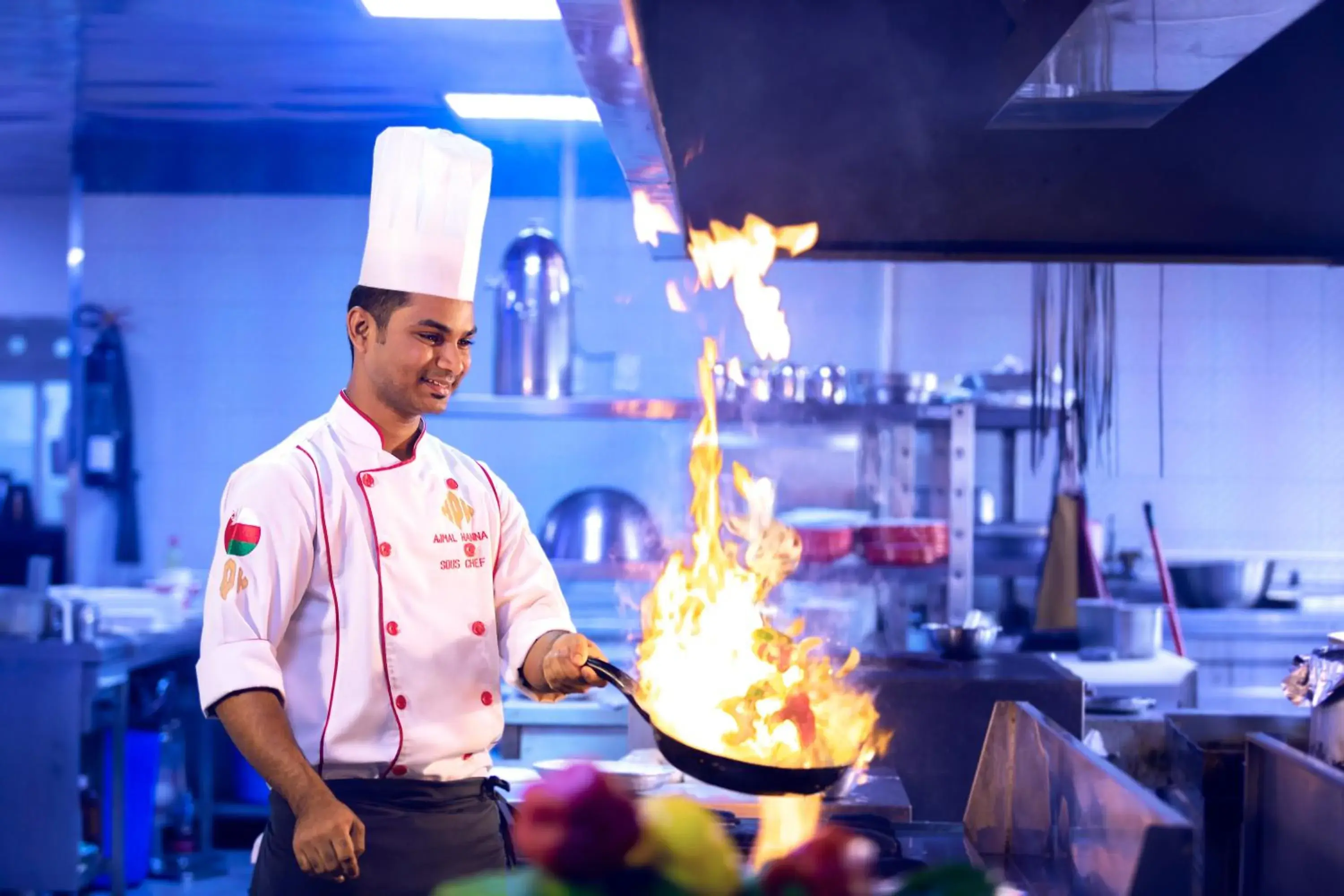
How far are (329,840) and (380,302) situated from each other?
2.58 feet

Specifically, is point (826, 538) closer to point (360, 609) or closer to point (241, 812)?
point (360, 609)

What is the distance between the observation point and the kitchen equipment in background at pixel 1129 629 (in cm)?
412

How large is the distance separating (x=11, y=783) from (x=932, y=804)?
3.20 metres

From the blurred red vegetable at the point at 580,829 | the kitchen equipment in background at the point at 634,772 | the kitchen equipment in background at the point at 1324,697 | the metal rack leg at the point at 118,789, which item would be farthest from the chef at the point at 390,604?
the metal rack leg at the point at 118,789

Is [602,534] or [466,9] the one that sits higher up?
[466,9]

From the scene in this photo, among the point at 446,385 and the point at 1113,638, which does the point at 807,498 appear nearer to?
the point at 1113,638

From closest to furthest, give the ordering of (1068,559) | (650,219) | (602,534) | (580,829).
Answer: (580,829), (650,219), (602,534), (1068,559)

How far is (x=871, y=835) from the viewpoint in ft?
5.83

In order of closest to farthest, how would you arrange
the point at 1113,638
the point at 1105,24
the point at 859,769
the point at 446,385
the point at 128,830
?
the point at 1105,24 → the point at 446,385 → the point at 859,769 → the point at 1113,638 → the point at 128,830

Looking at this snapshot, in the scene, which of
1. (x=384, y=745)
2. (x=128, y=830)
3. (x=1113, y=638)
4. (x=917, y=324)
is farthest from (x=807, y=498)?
(x=384, y=745)

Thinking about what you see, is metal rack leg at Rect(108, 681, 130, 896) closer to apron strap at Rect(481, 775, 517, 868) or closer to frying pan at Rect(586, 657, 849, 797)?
apron strap at Rect(481, 775, 517, 868)

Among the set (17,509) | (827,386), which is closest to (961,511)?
(827,386)

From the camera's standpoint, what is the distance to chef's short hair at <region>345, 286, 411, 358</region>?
6.17ft

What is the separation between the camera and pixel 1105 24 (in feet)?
4.99
